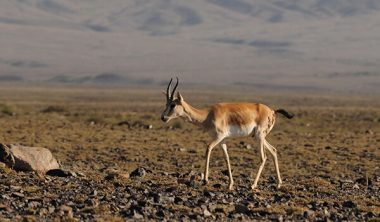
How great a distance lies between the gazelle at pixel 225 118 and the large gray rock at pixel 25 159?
9.16ft

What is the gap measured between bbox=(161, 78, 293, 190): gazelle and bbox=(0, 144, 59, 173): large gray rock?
110 inches

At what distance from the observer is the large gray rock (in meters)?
17.2

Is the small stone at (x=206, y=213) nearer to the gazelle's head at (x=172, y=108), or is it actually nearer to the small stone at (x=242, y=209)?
the small stone at (x=242, y=209)

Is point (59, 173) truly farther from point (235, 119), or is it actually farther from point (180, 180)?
point (235, 119)

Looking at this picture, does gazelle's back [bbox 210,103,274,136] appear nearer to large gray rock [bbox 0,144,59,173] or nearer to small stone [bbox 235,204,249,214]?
small stone [bbox 235,204,249,214]

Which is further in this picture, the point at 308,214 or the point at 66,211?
the point at 308,214

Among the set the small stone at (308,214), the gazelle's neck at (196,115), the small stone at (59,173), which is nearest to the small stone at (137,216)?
the small stone at (308,214)

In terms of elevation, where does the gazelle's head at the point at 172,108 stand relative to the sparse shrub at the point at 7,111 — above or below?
above

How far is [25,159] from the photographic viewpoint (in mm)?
17281

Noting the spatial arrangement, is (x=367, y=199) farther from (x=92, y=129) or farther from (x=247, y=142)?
(x=92, y=129)

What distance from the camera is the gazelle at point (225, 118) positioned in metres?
16.0

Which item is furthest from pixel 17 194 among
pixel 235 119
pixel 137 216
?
pixel 235 119

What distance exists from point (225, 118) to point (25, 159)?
4006mm

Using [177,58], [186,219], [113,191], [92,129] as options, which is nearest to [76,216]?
[186,219]
